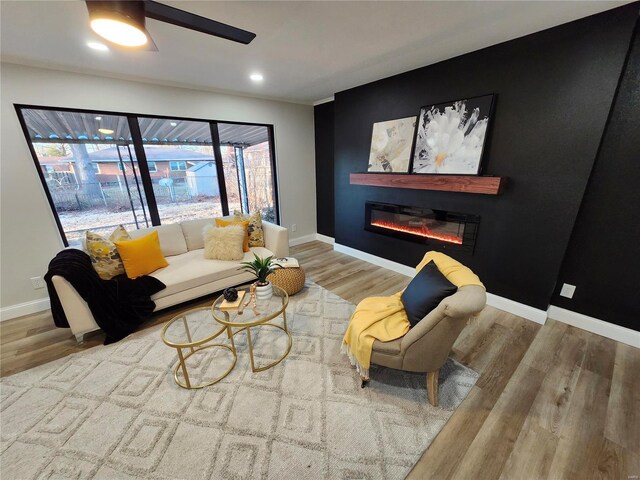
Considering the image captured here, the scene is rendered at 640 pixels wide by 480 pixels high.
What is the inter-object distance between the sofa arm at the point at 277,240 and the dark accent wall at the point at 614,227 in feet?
9.37

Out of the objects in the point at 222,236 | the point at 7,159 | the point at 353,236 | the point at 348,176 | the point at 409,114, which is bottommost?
the point at 353,236

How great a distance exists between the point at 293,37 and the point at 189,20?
949mm

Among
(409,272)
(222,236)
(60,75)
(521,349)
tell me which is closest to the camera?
(521,349)

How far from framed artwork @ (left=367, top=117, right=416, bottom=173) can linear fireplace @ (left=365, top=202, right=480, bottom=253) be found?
0.50m

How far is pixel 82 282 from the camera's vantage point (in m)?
2.01

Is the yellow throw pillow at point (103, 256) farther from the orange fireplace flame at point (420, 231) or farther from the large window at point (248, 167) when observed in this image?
the orange fireplace flame at point (420, 231)

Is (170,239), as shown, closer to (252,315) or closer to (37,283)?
(37,283)

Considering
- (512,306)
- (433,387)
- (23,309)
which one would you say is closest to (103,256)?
(23,309)

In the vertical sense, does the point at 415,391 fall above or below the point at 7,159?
below

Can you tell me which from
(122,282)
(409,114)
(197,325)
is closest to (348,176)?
(409,114)

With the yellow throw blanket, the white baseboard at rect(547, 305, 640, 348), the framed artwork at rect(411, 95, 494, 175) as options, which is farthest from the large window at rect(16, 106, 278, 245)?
the white baseboard at rect(547, 305, 640, 348)

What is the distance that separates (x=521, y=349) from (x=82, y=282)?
3.66 meters

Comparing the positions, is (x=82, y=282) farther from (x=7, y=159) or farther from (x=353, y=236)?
(x=353, y=236)

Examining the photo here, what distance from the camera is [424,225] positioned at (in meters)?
3.01
